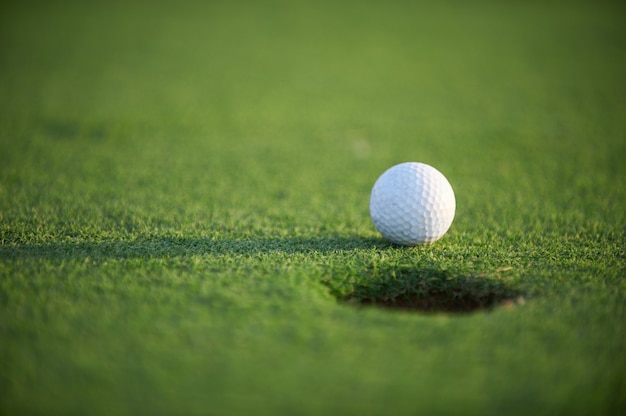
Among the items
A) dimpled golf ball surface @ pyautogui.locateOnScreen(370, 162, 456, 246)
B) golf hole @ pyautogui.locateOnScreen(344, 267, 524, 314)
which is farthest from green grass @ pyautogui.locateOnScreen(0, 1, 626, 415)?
dimpled golf ball surface @ pyautogui.locateOnScreen(370, 162, 456, 246)

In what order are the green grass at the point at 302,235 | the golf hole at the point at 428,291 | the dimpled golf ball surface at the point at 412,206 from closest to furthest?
the green grass at the point at 302,235 < the golf hole at the point at 428,291 < the dimpled golf ball surface at the point at 412,206

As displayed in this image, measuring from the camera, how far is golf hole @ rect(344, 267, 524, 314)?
9.64 ft

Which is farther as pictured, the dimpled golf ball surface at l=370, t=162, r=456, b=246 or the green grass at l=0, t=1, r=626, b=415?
the dimpled golf ball surface at l=370, t=162, r=456, b=246

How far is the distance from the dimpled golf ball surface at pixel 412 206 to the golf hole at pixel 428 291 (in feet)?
1.13

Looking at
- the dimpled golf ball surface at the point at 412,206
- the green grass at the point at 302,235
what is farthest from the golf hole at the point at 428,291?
the dimpled golf ball surface at the point at 412,206

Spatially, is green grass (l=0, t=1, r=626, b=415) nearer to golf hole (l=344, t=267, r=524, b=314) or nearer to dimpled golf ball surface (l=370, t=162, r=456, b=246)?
golf hole (l=344, t=267, r=524, b=314)

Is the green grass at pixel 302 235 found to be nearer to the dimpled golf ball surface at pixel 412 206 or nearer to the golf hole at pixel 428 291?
the golf hole at pixel 428 291

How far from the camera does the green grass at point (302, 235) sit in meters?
2.19

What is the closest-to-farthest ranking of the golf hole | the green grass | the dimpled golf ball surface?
1. the green grass
2. the golf hole
3. the dimpled golf ball surface

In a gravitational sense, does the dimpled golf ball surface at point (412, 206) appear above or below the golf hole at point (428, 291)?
above

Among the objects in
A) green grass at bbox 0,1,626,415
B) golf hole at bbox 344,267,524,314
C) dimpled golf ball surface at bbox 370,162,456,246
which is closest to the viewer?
green grass at bbox 0,1,626,415

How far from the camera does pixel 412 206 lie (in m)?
3.36

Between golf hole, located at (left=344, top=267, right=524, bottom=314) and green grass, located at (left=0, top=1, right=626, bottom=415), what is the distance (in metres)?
0.01

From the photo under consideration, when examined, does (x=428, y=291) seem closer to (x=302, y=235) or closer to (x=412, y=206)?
(x=412, y=206)
